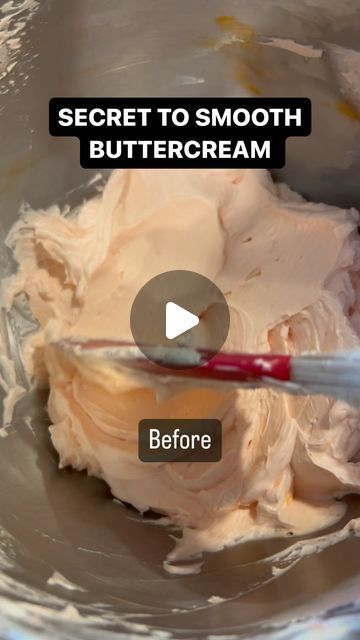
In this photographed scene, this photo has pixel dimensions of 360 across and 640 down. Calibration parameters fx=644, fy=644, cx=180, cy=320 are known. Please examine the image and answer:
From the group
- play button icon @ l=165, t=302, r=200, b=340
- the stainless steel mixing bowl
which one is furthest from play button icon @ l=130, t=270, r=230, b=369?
the stainless steel mixing bowl

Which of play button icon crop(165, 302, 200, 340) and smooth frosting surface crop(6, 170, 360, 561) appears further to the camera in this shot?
play button icon crop(165, 302, 200, 340)

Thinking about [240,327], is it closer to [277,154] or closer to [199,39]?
[277,154]

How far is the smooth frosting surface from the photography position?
0.95 metres

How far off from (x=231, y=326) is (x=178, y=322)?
0.09m

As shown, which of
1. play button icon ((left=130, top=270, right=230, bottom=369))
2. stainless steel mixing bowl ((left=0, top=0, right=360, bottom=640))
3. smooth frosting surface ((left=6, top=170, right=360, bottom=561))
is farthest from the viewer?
play button icon ((left=130, top=270, right=230, bottom=369))

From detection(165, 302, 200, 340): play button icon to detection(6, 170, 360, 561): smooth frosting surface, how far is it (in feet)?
0.22

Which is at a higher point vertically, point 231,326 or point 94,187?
point 94,187

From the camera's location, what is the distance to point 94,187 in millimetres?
1183

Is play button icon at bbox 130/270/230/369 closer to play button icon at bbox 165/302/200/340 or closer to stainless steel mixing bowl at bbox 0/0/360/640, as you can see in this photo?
play button icon at bbox 165/302/200/340

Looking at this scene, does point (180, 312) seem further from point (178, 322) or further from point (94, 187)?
point (94, 187)

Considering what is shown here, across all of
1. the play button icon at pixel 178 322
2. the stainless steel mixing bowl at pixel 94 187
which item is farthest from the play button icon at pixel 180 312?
the stainless steel mixing bowl at pixel 94 187

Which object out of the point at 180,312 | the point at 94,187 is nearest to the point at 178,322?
the point at 180,312

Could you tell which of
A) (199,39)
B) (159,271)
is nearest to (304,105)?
(199,39)

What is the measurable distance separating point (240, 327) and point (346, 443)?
0.24 m
